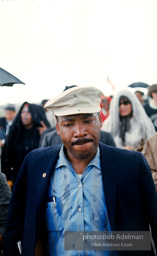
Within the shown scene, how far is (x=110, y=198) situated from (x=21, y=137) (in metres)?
3.66

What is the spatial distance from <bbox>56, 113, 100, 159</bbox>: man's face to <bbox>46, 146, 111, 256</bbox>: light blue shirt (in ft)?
0.40

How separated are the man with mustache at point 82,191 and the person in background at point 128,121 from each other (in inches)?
111

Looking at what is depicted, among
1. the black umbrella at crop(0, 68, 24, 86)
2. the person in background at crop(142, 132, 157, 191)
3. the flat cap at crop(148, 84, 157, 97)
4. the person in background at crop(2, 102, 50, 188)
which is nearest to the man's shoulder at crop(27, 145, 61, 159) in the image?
the black umbrella at crop(0, 68, 24, 86)

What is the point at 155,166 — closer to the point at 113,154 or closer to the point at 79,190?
the point at 113,154

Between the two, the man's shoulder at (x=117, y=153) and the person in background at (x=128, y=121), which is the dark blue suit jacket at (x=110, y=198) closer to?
the man's shoulder at (x=117, y=153)

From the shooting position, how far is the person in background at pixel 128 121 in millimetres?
4801

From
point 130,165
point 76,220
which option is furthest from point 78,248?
point 130,165

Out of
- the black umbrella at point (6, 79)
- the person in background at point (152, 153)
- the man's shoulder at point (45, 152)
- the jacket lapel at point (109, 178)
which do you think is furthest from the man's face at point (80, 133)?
the person in background at point (152, 153)

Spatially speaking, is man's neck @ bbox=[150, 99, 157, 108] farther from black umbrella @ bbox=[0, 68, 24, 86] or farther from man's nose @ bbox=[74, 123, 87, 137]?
man's nose @ bbox=[74, 123, 87, 137]

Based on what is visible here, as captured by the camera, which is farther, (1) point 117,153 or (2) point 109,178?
(1) point 117,153

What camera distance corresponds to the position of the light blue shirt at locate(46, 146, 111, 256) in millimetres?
1808

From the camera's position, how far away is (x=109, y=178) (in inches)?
73.8

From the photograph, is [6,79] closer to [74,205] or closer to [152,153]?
[74,205]

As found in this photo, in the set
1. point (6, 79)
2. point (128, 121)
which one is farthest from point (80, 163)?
point (128, 121)
